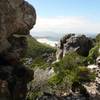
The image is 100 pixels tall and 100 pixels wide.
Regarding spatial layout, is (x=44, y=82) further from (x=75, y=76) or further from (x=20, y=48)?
(x=20, y=48)

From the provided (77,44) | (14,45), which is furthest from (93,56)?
(14,45)

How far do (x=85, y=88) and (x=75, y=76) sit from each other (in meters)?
3.48

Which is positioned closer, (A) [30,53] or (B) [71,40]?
(B) [71,40]

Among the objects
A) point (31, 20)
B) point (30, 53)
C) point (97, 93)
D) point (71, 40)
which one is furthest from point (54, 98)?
point (30, 53)

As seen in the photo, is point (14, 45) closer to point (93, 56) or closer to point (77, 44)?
point (93, 56)

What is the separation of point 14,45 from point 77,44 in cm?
4055

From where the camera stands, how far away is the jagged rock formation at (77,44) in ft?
278

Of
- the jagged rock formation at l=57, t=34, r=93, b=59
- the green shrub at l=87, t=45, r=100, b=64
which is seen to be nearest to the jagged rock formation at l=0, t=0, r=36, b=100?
the green shrub at l=87, t=45, r=100, b=64

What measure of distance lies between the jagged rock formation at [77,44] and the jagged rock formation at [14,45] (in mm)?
38499

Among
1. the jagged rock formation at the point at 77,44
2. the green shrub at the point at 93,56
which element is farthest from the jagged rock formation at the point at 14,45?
the jagged rock formation at the point at 77,44

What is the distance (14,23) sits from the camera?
144 ft

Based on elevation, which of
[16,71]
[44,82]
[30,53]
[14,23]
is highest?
[14,23]

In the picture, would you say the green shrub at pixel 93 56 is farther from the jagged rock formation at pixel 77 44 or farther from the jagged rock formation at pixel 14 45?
the jagged rock formation at pixel 14 45

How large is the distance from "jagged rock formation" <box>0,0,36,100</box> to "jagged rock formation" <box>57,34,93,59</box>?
3850cm
